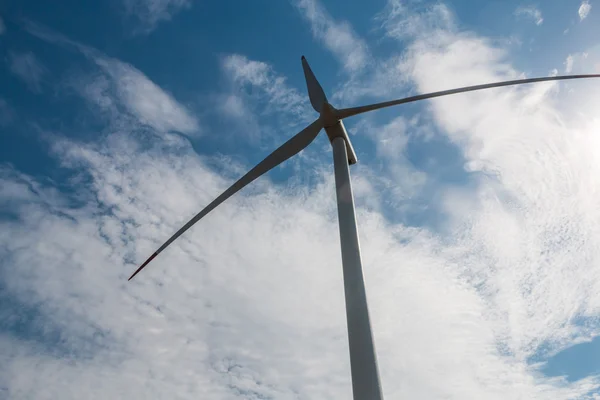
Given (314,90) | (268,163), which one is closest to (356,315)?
(268,163)

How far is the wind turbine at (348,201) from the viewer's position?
9.42 meters

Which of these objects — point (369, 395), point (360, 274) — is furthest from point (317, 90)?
point (369, 395)

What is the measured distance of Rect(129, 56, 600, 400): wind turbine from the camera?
30.9ft

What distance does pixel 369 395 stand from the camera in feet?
29.5

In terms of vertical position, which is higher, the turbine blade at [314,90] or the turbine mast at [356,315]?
the turbine blade at [314,90]

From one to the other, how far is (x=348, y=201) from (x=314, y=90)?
970cm

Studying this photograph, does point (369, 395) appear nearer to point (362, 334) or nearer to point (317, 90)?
point (362, 334)

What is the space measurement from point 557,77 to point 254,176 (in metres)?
14.0

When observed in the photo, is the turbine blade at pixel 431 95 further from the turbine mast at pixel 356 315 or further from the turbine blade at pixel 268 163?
the turbine mast at pixel 356 315

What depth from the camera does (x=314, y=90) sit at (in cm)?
2123

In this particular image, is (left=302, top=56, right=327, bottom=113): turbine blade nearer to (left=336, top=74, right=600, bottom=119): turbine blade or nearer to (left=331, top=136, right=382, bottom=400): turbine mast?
→ (left=336, top=74, right=600, bottom=119): turbine blade

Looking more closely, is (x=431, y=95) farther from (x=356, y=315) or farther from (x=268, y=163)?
(x=356, y=315)

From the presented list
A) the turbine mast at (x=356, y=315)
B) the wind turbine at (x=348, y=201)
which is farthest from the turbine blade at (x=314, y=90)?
the turbine mast at (x=356, y=315)

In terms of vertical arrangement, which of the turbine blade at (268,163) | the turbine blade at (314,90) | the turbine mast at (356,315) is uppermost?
the turbine blade at (314,90)
